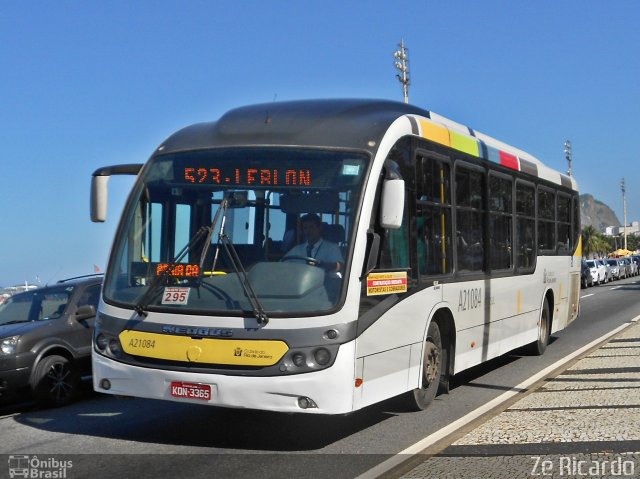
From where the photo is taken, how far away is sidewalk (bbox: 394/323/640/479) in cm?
655

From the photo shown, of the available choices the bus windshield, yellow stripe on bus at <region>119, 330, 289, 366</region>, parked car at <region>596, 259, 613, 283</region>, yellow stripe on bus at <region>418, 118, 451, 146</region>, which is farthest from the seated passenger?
parked car at <region>596, 259, 613, 283</region>

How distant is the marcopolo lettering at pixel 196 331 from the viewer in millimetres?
7422

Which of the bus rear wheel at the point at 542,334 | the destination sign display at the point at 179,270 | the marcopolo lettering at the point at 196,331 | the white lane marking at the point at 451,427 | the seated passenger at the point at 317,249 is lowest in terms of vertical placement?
the white lane marking at the point at 451,427

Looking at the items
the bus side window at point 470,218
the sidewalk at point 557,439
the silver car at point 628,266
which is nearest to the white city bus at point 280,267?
the bus side window at point 470,218

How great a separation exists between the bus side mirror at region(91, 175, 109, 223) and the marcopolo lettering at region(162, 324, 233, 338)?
5.71ft

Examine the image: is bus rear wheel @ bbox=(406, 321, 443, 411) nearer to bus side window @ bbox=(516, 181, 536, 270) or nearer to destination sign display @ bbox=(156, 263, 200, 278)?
destination sign display @ bbox=(156, 263, 200, 278)

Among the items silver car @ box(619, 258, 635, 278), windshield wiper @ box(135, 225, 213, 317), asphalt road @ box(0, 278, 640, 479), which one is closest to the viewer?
asphalt road @ box(0, 278, 640, 479)

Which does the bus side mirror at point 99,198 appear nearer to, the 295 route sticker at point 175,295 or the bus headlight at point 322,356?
the 295 route sticker at point 175,295

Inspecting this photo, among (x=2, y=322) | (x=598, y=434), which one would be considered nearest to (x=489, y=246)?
(x=598, y=434)

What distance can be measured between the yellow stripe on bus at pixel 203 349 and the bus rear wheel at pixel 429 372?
235 cm

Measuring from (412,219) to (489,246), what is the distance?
9.23 feet

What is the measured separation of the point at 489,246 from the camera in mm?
11469

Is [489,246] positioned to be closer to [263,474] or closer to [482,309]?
[482,309]

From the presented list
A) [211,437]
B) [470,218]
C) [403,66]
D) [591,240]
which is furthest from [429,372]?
[591,240]
